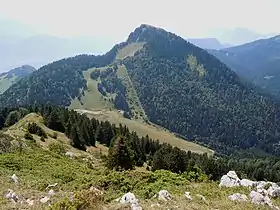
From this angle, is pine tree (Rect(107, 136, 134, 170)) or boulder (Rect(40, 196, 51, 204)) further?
pine tree (Rect(107, 136, 134, 170))

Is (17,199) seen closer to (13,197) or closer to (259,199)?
(13,197)

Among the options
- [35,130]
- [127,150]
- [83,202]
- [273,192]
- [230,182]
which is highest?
[83,202]

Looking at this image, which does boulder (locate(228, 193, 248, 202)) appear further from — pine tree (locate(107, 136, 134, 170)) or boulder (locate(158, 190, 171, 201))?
pine tree (locate(107, 136, 134, 170))

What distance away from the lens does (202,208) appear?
26766 millimetres

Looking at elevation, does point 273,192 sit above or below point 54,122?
above

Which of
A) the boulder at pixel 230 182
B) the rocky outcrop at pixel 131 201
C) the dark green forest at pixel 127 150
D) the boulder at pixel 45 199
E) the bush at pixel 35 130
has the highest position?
the rocky outcrop at pixel 131 201

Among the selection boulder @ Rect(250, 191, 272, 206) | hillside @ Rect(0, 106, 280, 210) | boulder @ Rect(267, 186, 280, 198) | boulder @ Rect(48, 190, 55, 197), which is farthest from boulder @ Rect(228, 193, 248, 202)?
boulder @ Rect(48, 190, 55, 197)

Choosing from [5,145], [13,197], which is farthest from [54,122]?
[13,197]

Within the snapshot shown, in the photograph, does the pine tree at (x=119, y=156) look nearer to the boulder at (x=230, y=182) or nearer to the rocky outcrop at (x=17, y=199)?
the boulder at (x=230, y=182)

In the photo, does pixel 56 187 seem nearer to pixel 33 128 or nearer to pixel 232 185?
pixel 232 185

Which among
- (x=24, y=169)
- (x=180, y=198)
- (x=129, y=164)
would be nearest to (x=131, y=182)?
(x=180, y=198)

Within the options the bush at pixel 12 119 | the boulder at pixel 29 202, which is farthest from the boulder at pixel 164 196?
the bush at pixel 12 119

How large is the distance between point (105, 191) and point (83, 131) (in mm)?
83646

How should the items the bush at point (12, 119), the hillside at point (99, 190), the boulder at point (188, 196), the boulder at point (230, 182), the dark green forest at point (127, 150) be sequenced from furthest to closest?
the bush at point (12, 119) < the dark green forest at point (127, 150) < the boulder at point (230, 182) < the boulder at point (188, 196) < the hillside at point (99, 190)
